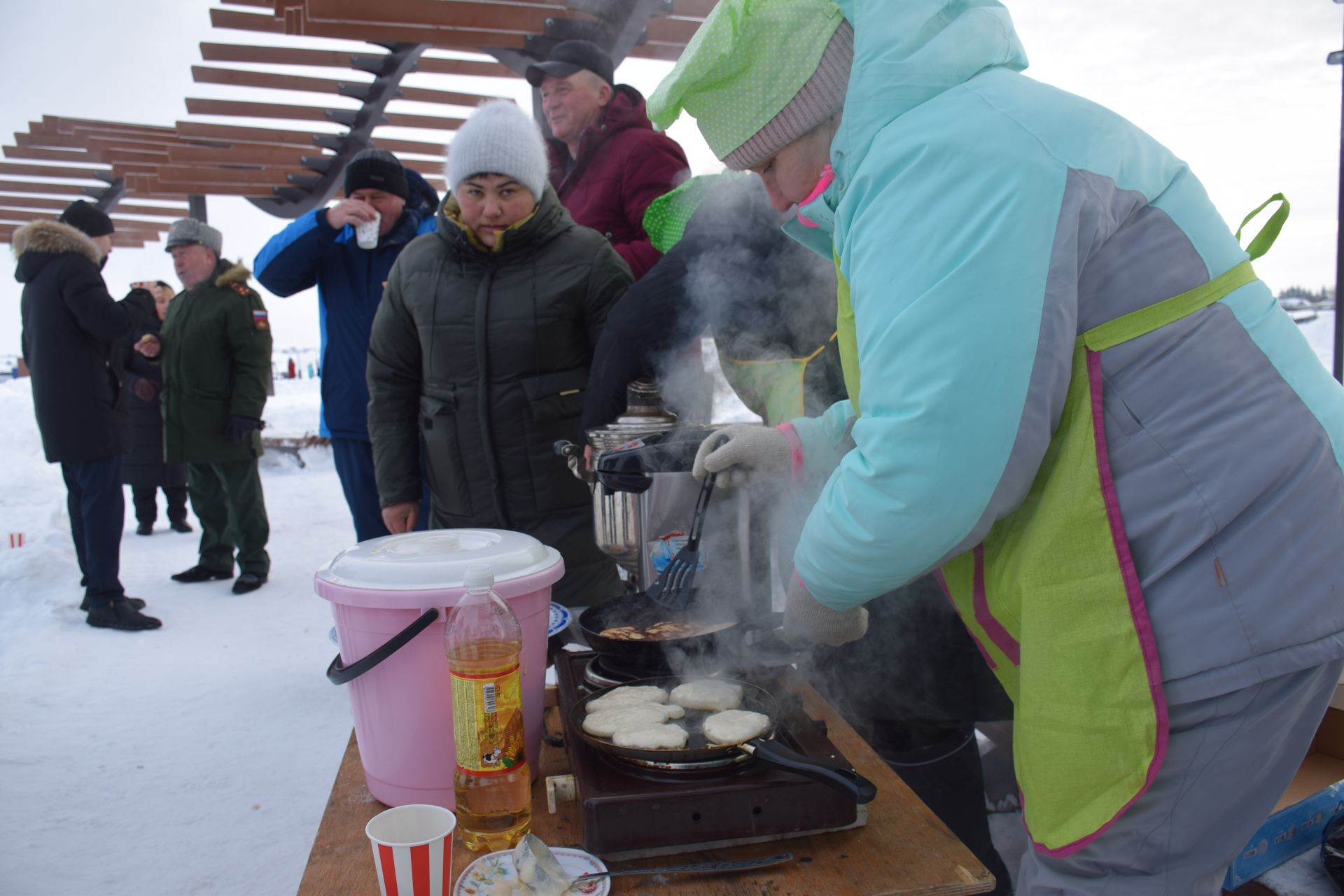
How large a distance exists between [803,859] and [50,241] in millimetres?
5349

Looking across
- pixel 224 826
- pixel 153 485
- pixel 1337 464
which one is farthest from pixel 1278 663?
pixel 153 485

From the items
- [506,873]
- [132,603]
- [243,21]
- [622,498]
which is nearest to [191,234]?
[243,21]

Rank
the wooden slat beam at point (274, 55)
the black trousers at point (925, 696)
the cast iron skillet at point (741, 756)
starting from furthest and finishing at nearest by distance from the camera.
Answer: the wooden slat beam at point (274, 55)
the black trousers at point (925, 696)
the cast iron skillet at point (741, 756)

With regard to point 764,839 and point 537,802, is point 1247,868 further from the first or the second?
point 537,802

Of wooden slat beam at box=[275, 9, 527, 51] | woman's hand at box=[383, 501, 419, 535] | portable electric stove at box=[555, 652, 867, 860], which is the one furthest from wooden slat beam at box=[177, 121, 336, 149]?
portable electric stove at box=[555, 652, 867, 860]

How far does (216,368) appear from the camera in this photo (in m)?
5.55

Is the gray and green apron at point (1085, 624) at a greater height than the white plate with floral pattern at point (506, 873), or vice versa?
the gray and green apron at point (1085, 624)

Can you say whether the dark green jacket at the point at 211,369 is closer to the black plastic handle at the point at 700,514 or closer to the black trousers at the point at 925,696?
the black trousers at the point at 925,696

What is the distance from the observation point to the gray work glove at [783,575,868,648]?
4.46 ft

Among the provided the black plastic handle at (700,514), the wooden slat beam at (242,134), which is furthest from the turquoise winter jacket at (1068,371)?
the wooden slat beam at (242,134)

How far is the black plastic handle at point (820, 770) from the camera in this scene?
1.16 m

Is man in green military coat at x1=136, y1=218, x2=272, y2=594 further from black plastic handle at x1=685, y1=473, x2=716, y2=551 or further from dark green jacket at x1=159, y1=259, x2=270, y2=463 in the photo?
black plastic handle at x1=685, y1=473, x2=716, y2=551

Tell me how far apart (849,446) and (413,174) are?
10.4 feet

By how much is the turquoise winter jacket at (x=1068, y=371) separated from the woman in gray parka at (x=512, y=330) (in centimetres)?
191
